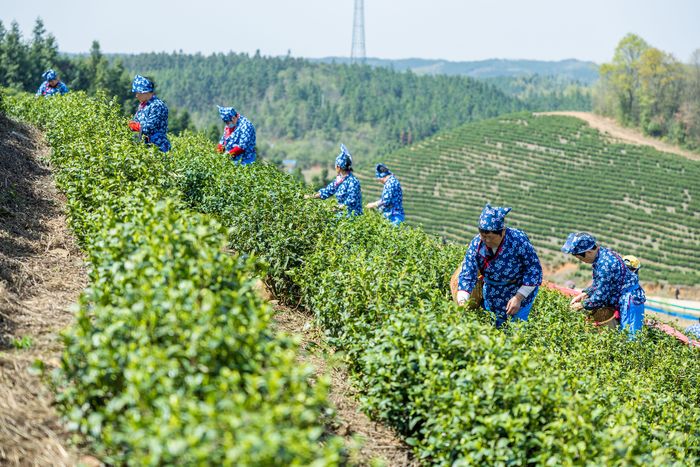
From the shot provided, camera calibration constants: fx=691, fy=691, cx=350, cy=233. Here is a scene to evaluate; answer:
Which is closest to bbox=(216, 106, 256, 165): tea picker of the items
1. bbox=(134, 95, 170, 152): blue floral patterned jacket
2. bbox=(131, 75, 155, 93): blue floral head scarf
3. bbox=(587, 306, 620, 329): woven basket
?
bbox=(134, 95, 170, 152): blue floral patterned jacket

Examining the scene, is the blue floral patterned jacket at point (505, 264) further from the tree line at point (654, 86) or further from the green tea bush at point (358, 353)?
the tree line at point (654, 86)

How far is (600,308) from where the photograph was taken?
22.2 feet

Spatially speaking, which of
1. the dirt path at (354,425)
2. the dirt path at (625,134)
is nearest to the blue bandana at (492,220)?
the dirt path at (354,425)

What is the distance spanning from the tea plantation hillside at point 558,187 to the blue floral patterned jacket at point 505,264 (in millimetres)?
38763

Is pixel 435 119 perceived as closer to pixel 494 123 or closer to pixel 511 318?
pixel 494 123

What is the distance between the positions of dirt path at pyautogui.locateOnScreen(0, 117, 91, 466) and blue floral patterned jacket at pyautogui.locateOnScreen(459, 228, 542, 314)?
2.79 m

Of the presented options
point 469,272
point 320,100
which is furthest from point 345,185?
point 320,100

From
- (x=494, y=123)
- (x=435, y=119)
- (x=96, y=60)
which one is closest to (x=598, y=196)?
(x=494, y=123)

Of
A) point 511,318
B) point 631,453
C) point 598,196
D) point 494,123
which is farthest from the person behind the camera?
point 494,123

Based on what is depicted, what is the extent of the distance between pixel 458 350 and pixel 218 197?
3.27m

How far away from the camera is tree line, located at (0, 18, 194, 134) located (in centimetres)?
4528

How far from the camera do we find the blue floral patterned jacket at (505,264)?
516 centimetres

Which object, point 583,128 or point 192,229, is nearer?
point 192,229

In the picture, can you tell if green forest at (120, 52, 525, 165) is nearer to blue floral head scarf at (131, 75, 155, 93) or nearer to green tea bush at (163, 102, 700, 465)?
blue floral head scarf at (131, 75, 155, 93)
